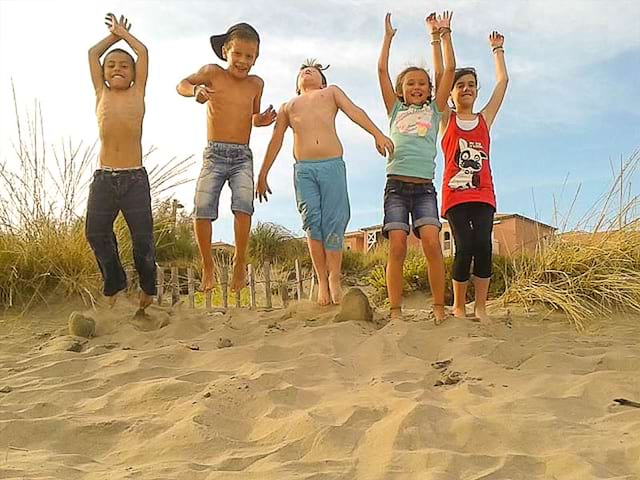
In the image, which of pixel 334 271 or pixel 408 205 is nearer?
pixel 408 205

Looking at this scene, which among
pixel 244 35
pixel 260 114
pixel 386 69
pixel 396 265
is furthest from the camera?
pixel 260 114

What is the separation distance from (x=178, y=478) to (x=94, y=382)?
128 centimetres

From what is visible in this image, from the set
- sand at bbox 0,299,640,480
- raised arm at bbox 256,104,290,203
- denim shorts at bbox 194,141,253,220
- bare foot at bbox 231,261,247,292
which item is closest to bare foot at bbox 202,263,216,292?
bare foot at bbox 231,261,247,292

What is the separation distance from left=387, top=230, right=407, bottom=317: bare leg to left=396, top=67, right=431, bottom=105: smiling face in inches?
37.6

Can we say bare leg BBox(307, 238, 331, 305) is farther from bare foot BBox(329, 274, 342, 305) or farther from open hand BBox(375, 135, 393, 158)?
open hand BBox(375, 135, 393, 158)

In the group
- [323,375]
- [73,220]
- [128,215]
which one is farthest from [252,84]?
[323,375]

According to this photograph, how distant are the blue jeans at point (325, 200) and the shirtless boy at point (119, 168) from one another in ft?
3.43

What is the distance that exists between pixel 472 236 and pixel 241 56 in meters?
2.04

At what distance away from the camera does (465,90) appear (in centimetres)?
479

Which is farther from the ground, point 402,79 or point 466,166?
point 402,79

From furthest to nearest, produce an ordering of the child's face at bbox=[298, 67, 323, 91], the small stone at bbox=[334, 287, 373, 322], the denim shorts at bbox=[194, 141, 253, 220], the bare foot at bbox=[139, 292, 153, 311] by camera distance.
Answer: the child's face at bbox=[298, 67, 323, 91]
the denim shorts at bbox=[194, 141, 253, 220]
the bare foot at bbox=[139, 292, 153, 311]
the small stone at bbox=[334, 287, 373, 322]

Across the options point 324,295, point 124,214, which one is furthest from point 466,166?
point 124,214

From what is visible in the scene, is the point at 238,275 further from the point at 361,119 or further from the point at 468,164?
the point at 468,164

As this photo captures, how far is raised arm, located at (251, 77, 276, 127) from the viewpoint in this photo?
508 centimetres
